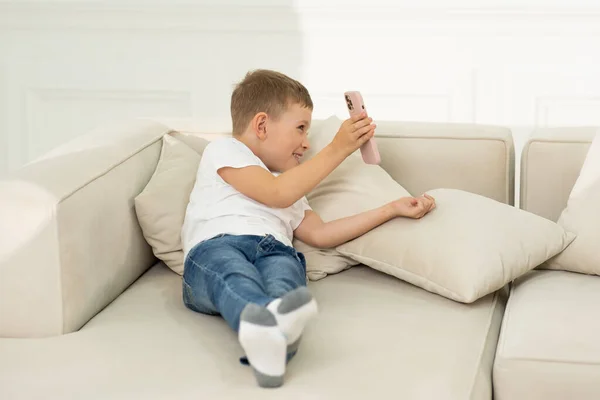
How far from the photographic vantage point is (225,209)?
2.06 metres

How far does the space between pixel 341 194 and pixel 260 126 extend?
246 millimetres

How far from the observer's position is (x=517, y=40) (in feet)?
10.3

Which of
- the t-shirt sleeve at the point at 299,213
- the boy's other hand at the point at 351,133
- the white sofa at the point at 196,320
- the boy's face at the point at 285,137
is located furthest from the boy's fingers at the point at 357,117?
the white sofa at the point at 196,320

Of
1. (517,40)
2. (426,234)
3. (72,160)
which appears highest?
(517,40)

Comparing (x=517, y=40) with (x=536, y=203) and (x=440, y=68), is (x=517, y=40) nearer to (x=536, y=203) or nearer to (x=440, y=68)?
(x=440, y=68)

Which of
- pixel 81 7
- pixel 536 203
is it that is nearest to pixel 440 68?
Answer: pixel 536 203

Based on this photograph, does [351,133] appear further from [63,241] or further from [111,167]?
[63,241]

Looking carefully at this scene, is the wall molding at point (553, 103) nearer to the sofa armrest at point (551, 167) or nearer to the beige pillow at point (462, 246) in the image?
the sofa armrest at point (551, 167)

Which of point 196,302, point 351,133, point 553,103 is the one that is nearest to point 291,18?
point 553,103

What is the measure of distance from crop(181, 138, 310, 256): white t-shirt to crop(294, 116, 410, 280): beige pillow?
0.28 feet

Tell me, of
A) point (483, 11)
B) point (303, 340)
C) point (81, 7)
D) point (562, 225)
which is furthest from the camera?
point (81, 7)

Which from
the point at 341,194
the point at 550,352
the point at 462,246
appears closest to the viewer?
the point at 550,352

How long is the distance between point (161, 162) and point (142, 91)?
129 centimetres

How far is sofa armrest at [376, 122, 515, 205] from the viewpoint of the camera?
7.50 feet
